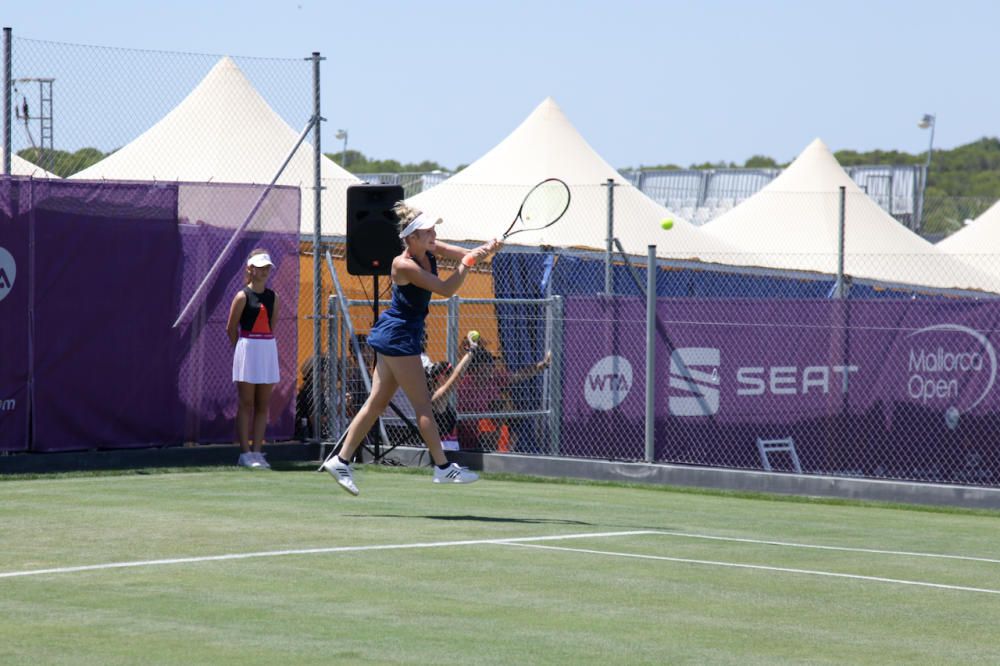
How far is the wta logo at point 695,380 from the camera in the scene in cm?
1417

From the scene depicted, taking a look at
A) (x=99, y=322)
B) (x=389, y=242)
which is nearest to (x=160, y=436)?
(x=99, y=322)

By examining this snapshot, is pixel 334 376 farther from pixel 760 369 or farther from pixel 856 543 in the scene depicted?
pixel 856 543

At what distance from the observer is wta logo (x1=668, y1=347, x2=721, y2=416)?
1417 centimetres

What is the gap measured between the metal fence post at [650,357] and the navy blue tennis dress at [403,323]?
139 inches

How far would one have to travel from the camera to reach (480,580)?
24.9 feet

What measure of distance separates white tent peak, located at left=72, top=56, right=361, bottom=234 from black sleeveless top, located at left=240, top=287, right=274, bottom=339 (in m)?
7.54

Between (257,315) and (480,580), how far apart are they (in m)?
7.13

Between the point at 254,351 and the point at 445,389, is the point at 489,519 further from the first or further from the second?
the point at 445,389

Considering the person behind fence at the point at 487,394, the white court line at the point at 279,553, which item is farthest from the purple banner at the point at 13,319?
the white court line at the point at 279,553

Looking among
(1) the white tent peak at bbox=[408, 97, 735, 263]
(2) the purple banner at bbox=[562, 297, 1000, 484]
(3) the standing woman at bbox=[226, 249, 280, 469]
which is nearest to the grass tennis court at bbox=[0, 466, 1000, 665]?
(2) the purple banner at bbox=[562, 297, 1000, 484]

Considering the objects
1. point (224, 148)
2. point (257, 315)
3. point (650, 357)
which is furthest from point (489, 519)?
point (224, 148)

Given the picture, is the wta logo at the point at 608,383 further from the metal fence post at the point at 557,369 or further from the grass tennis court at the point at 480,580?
the grass tennis court at the point at 480,580

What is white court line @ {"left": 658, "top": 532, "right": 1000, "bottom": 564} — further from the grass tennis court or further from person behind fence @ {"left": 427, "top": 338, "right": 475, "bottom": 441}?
person behind fence @ {"left": 427, "top": 338, "right": 475, "bottom": 441}

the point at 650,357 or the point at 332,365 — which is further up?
the point at 650,357
